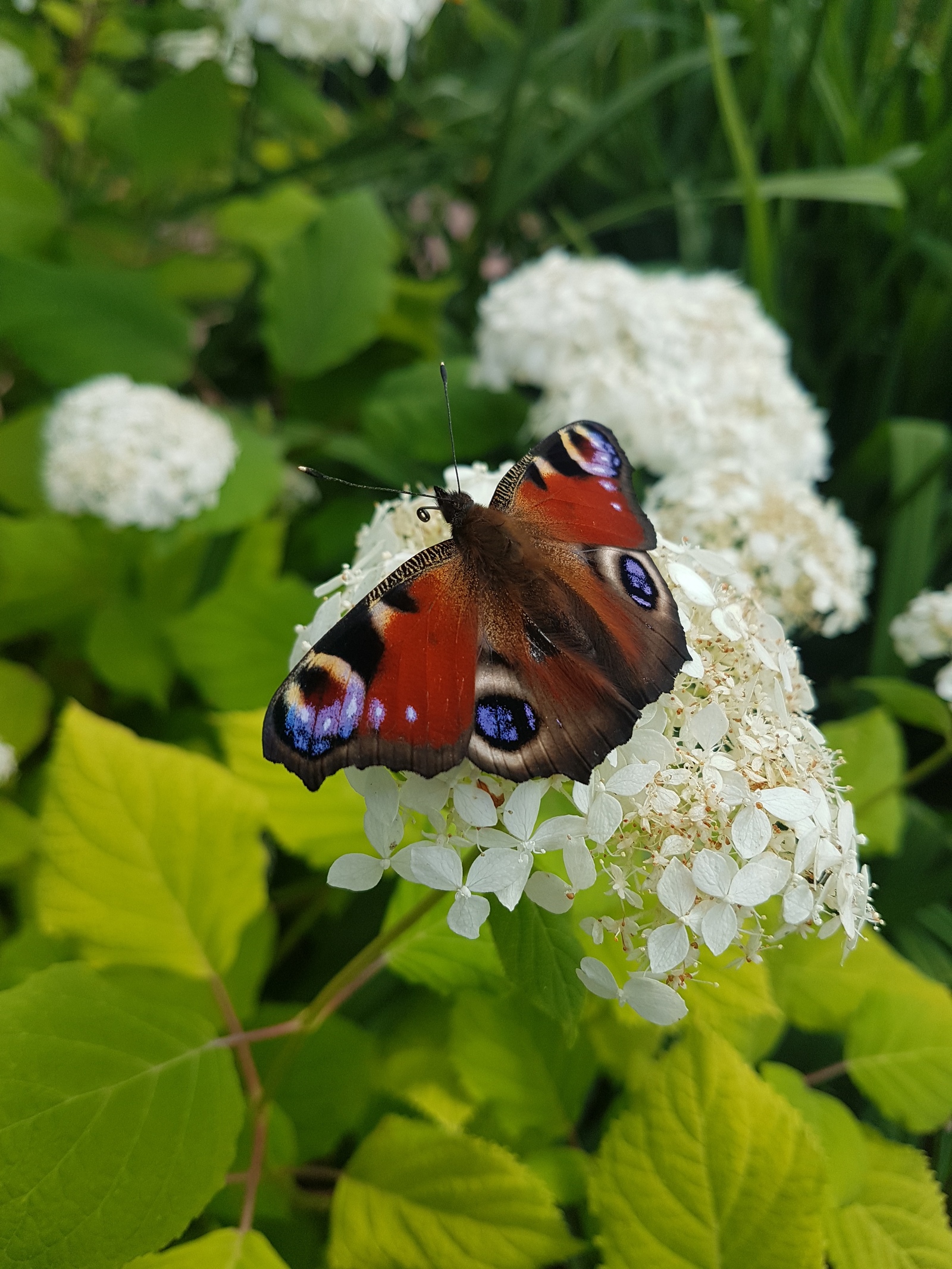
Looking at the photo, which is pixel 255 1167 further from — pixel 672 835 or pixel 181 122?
A: pixel 181 122

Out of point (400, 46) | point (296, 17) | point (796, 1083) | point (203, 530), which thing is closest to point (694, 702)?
point (796, 1083)

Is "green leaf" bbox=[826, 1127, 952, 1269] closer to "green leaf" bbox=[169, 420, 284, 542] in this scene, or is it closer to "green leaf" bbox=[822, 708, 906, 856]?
"green leaf" bbox=[822, 708, 906, 856]

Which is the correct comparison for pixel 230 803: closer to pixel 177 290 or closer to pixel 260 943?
pixel 260 943

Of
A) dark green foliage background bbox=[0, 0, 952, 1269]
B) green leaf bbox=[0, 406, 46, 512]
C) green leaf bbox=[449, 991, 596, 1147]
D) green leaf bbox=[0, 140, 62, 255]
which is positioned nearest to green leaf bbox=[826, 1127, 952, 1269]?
dark green foliage background bbox=[0, 0, 952, 1269]

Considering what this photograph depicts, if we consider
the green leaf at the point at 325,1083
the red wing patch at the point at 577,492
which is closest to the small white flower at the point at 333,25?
the red wing patch at the point at 577,492

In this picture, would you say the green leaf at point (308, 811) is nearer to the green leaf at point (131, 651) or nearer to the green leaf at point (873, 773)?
the green leaf at point (131, 651)

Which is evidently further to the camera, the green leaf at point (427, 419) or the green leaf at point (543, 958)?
the green leaf at point (427, 419)
